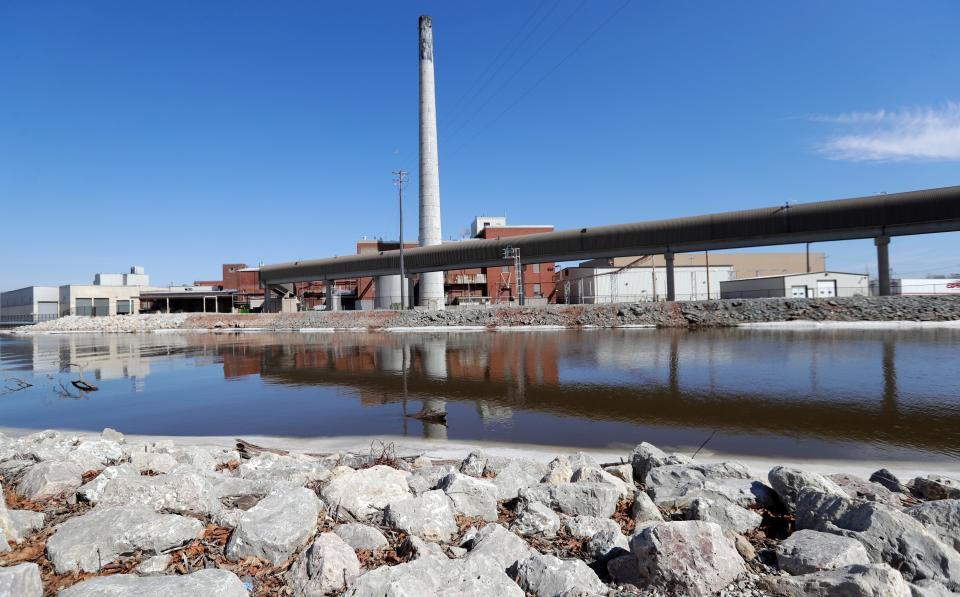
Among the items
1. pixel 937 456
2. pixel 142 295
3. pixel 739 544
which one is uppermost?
pixel 142 295

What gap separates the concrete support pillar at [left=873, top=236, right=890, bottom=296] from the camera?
124 feet

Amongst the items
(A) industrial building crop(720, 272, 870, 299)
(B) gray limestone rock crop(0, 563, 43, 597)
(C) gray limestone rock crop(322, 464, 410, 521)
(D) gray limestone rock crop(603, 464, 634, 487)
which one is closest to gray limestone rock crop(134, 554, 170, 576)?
(B) gray limestone rock crop(0, 563, 43, 597)

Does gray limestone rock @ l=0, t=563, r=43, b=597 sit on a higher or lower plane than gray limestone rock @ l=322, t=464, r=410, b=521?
higher

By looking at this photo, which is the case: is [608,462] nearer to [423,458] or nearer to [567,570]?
[423,458]

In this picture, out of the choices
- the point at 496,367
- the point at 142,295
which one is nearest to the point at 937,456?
the point at 496,367

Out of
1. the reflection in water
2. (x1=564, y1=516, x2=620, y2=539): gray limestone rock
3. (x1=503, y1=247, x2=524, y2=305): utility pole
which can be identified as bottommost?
the reflection in water

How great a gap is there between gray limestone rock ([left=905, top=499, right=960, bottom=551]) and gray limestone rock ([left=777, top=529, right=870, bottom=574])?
1021mm

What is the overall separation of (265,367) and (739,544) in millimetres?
22270

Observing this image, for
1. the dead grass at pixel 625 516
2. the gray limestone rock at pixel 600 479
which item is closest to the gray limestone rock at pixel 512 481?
the gray limestone rock at pixel 600 479

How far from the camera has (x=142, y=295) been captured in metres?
82.1

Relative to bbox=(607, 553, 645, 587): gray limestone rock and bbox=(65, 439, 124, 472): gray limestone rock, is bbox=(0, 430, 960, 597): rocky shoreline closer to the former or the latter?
bbox=(607, 553, 645, 587): gray limestone rock

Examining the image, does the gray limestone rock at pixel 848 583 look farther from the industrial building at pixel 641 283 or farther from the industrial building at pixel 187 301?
the industrial building at pixel 187 301

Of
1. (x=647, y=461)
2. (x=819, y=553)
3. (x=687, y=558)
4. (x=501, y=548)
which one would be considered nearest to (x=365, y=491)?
(x=501, y=548)

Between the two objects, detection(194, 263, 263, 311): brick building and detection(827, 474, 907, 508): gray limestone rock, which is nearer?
detection(827, 474, 907, 508): gray limestone rock
